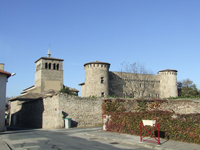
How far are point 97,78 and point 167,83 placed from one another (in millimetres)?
19413

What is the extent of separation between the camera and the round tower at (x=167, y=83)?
5272 cm

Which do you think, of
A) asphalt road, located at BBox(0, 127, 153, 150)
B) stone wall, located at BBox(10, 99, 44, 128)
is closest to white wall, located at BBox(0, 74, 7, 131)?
stone wall, located at BBox(10, 99, 44, 128)

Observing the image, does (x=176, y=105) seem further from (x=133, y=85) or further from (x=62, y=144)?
(x=133, y=85)

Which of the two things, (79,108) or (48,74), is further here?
(48,74)

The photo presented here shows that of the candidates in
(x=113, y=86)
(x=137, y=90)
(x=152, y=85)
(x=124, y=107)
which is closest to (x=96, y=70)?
(x=113, y=86)

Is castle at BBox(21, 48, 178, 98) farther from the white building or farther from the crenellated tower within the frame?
the white building

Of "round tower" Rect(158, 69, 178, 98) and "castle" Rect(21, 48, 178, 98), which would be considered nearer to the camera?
"castle" Rect(21, 48, 178, 98)

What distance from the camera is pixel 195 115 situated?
35.4 ft

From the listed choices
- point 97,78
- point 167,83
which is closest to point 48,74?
point 97,78

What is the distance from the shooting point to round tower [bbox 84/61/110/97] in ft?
141

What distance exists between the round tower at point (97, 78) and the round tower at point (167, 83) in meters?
16.4

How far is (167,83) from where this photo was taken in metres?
52.8

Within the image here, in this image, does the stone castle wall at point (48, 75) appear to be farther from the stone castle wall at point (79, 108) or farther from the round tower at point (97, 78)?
the stone castle wall at point (79, 108)

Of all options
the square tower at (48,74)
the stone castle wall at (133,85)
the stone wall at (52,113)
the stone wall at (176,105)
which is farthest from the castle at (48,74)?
the stone wall at (176,105)
